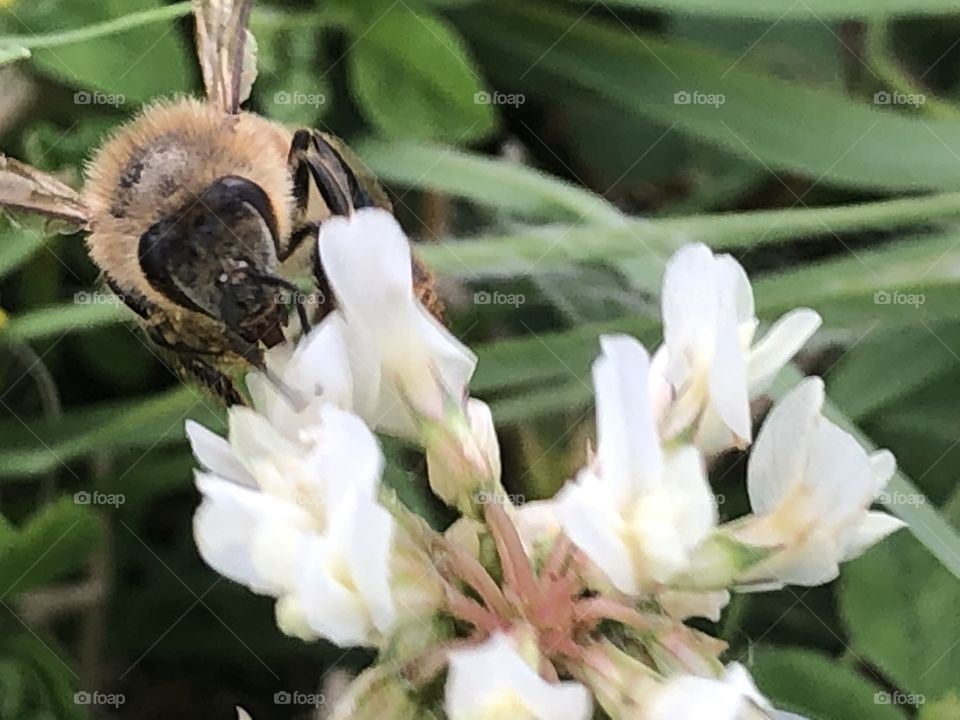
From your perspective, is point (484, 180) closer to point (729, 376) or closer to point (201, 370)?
point (201, 370)

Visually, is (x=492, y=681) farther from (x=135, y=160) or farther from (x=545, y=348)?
(x=545, y=348)

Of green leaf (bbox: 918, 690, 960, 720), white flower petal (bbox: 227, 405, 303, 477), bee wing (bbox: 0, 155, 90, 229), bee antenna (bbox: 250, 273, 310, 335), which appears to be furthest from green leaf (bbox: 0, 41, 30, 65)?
green leaf (bbox: 918, 690, 960, 720)

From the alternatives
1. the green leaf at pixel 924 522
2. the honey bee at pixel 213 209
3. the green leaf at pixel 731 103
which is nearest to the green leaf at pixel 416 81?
the green leaf at pixel 731 103

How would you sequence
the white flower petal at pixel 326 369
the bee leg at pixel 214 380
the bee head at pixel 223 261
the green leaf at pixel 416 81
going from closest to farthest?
the white flower petal at pixel 326 369
the bee head at pixel 223 261
the bee leg at pixel 214 380
the green leaf at pixel 416 81

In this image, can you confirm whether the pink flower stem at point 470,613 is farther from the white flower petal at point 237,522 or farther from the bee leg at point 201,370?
the bee leg at point 201,370

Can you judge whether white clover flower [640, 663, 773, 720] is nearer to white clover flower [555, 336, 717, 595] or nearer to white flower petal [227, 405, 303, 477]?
white clover flower [555, 336, 717, 595]

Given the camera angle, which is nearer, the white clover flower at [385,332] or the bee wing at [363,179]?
the white clover flower at [385,332]
